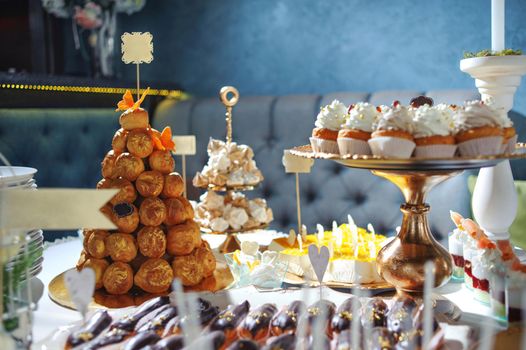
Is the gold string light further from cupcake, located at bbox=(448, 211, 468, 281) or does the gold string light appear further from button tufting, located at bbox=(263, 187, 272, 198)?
cupcake, located at bbox=(448, 211, 468, 281)

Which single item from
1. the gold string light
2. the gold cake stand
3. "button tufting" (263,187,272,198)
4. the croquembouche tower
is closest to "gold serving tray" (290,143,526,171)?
the gold cake stand

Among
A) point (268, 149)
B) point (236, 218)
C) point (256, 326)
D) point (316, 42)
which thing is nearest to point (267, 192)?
point (268, 149)

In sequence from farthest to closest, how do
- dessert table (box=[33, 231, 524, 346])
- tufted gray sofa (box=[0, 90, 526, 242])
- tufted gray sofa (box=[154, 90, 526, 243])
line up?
1. tufted gray sofa (box=[0, 90, 526, 242])
2. tufted gray sofa (box=[154, 90, 526, 243])
3. dessert table (box=[33, 231, 524, 346])

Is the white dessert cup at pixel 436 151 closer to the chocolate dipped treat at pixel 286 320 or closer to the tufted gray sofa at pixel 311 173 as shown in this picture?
the chocolate dipped treat at pixel 286 320

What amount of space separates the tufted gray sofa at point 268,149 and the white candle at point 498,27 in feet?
2.75

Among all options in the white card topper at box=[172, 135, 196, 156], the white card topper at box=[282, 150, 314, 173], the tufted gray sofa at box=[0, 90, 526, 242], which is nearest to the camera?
the white card topper at box=[282, 150, 314, 173]

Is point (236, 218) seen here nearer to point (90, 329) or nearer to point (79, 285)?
point (90, 329)

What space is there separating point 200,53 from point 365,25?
Result: 35.9 inches

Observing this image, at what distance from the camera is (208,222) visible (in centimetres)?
154

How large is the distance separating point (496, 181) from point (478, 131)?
29 centimetres

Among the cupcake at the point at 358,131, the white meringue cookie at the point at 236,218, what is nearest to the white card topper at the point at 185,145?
the white meringue cookie at the point at 236,218

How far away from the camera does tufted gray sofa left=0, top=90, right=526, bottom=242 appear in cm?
227

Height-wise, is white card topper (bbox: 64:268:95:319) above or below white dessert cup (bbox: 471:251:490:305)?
above

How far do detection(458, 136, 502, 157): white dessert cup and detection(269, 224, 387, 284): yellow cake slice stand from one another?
1.00 feet
